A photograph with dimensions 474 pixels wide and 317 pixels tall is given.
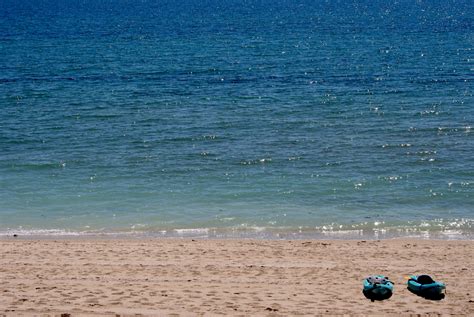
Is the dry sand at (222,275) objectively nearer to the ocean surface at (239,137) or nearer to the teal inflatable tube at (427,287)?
the teal inflatable tube at (427,287)

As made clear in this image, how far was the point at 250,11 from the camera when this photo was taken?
106 m

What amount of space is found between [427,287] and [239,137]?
18178mm

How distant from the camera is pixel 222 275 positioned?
19156 mm

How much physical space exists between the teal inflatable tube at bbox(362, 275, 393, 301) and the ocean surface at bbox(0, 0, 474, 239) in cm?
601

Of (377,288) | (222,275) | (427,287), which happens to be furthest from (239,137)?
(427,287)

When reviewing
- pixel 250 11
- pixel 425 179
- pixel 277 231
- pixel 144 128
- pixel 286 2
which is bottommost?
pixel 277 231

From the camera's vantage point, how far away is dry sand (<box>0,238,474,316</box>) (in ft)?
55.2

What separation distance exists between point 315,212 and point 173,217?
15.3ft

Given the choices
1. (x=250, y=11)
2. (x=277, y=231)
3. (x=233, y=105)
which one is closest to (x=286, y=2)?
(x=250, y=11)

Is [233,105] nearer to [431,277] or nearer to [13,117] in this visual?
[13,117]

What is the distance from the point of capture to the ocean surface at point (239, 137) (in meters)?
25.2

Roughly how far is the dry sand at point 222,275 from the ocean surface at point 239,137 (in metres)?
1.99

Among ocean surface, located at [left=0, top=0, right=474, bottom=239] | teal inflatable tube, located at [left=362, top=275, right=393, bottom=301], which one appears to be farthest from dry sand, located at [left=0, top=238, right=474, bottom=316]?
ocean surface, located at [left=0, top=0, right=474, bottom=239]

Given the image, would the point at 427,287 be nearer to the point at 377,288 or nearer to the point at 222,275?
the point at 377,288
